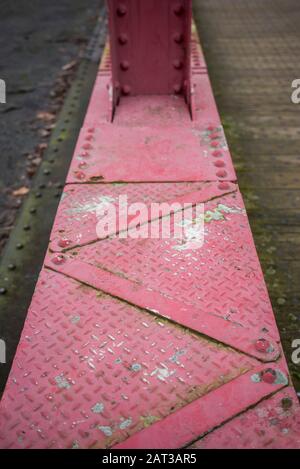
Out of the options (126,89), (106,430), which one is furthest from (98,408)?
(126,89)

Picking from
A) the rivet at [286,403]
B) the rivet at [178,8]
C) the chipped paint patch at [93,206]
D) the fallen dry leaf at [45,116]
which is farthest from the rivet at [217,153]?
the fallen dry leaf at [45,116]

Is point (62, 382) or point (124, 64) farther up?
point (124, 64)

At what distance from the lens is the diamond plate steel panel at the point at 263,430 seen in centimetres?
111

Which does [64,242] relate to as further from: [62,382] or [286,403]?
[286,403]

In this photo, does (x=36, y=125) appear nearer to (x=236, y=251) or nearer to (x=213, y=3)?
(x=236, y=251)

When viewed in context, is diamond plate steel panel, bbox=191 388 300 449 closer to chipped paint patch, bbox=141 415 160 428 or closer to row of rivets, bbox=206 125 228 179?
chipped paint patch, bbox=141 415 160 428

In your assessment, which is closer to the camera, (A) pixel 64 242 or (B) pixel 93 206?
(A) pixel 64 242

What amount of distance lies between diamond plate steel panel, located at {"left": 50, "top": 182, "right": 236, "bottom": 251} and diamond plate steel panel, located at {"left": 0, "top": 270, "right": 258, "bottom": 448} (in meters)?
0.40

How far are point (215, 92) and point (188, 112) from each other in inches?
41.4

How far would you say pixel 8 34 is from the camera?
6152mm

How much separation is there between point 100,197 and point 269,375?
1.12 m

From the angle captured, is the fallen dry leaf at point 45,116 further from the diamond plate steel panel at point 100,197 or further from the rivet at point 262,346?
the rivet at point 262,346

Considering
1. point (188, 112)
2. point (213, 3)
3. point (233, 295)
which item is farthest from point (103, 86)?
point (213, 3)

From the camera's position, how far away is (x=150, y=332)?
1.39 metres
